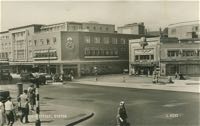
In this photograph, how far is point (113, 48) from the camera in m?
83.3

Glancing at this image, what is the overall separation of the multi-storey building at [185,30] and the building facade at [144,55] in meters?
13.8

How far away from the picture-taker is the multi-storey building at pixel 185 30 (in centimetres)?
8076

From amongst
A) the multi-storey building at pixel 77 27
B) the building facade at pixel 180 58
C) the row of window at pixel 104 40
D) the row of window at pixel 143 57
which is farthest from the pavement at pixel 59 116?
the multi-storey building at pixel 77 27

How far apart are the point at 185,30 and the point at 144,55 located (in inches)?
863

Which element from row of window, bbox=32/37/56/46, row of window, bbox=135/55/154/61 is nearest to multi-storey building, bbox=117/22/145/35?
row of window, bbox=135/55/154/61

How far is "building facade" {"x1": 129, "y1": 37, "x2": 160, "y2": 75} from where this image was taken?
2729 inches

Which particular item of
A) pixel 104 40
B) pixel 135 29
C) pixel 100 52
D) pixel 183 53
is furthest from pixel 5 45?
pixel 183 53

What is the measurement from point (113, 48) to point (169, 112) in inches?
2431

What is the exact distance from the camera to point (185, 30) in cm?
8906

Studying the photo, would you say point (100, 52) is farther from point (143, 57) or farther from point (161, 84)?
point (161, 84)

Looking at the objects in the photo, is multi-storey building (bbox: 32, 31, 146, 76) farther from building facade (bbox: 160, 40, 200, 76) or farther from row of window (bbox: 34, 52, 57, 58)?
building facade (bbox: 160, 40, 200, 76)

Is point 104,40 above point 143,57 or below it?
above

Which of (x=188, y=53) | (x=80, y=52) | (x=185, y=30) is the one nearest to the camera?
(x=188, y=53)

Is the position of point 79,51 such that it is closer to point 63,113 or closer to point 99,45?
point 99,45
